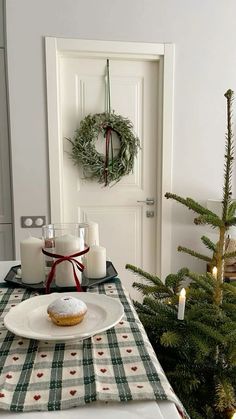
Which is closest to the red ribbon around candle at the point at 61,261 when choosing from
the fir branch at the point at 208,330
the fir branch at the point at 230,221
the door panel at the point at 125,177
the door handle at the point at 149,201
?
the fir branch at the point at 208,330

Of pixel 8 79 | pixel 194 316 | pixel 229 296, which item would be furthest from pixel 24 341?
pixel 8 79

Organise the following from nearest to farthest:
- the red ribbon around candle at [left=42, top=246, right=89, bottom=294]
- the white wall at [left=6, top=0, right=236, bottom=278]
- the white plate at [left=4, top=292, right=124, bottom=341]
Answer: the white plate at [left=4, top=292, right=124, bottom=341]
the red ribbon around candle at [left=42, top=246, right=89, bottom=294]
the white wall at [left=6, top=0, right=236, bottom=278]

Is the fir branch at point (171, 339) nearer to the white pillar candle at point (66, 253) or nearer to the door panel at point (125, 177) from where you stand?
the white pillar candle at point (66, 253)

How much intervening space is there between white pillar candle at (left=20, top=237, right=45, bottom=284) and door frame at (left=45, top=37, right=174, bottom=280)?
134 centimetres

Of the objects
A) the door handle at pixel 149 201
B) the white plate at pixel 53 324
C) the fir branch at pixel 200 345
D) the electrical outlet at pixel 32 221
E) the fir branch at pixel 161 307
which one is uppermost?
the door handle at pixel 149 201

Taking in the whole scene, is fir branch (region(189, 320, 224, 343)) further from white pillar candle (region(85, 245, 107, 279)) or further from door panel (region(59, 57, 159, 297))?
door panel (region(59, 57, 159, 297))

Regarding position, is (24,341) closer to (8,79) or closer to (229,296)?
(229,296)

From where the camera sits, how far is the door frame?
2.26 meters

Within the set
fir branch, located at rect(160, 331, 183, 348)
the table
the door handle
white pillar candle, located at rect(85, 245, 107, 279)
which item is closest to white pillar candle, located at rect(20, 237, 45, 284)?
white pillar candle, located at rect(85, 245, 107, 279)

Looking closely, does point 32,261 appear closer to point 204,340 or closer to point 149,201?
point 204,340

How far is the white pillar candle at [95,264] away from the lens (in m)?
1.09

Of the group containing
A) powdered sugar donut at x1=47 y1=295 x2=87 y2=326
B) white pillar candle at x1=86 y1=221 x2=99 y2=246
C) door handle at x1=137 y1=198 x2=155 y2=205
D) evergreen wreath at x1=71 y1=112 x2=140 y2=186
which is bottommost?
powdered sugar donut at x1=47 y1=295 x2=87 y2=326

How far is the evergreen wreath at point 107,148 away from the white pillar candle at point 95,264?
1.39m

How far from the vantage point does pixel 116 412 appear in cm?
53
